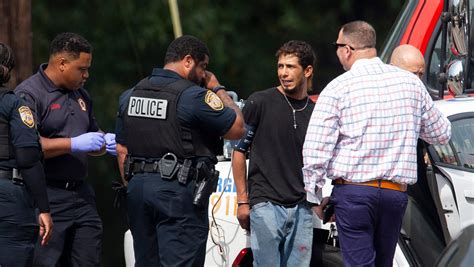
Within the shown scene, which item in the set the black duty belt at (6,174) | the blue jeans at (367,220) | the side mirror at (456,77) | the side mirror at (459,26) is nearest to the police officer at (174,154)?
the black duty belt at (6,174)

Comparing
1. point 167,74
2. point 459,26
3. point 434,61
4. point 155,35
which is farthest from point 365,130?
point 155,35

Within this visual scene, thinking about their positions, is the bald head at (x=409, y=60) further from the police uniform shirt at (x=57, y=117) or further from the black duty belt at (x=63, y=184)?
the black duty belt at (x=63, y=184)

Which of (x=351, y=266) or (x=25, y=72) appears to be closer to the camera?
(x=351, y=266)

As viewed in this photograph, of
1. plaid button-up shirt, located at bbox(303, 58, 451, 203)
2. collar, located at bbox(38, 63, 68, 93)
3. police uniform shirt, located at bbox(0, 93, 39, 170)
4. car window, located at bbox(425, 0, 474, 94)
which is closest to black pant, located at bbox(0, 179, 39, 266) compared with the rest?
police uniform shirt, located at bbox(0, 93, 39, 170)

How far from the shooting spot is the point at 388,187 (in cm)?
667

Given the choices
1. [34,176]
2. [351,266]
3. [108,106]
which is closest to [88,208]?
[34,176]

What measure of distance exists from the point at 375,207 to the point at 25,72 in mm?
3590

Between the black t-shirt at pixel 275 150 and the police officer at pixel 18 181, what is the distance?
1139mm

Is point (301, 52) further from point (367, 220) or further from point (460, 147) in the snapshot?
point (367, 220)

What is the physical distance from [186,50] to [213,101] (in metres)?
0.33

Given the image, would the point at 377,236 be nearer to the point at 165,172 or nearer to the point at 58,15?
the point at 165,172

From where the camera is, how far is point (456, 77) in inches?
300

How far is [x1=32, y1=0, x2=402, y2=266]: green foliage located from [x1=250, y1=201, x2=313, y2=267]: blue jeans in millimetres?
6837

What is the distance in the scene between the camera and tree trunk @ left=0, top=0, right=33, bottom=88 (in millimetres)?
9359
